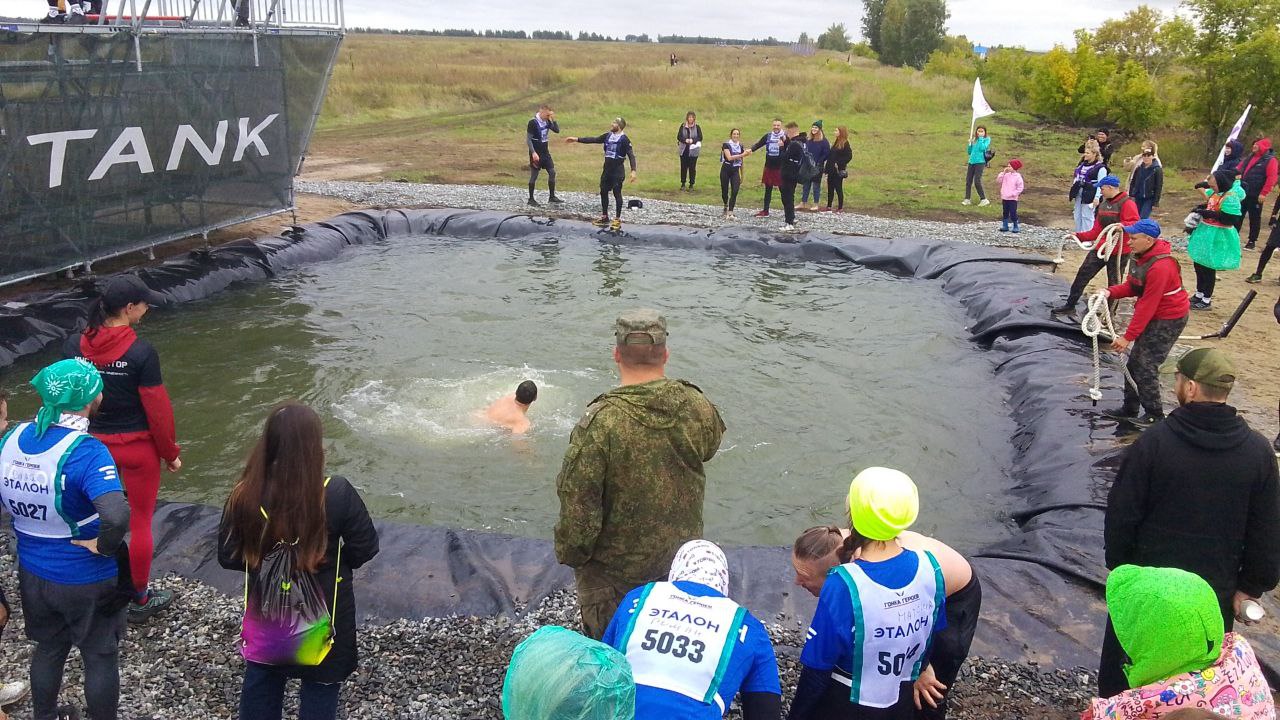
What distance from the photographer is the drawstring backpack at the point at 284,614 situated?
301cm

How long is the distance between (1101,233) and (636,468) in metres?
8.12

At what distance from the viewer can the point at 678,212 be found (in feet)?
52.8

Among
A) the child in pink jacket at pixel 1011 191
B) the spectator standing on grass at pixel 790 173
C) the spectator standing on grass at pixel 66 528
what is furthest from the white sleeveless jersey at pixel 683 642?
the child in pink jacket at pixel 1011 191

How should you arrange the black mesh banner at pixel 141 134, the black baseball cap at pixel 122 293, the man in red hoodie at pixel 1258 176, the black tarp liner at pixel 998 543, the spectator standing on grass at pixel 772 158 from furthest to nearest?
the spectator standing on grass at pixel 772 158, the man in red hoodie at pixel 1258 176, the black mesh banner at pixel 141 134, the black tarp liner at pixel 998 543, the black baseball cap at pixel 122 293

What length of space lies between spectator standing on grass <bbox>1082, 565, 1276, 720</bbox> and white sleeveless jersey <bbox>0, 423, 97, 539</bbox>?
3726mm

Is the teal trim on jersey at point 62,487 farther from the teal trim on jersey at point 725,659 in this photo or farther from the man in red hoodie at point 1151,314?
the man in red hoodie at point 1151,314

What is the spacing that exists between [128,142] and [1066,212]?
16103 mm

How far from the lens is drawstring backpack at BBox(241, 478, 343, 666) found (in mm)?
3014

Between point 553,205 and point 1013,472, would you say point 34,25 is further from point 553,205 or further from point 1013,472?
point 1013,472

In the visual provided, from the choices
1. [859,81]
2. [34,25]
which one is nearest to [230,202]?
[34,25]

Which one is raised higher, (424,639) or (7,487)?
(7,487)

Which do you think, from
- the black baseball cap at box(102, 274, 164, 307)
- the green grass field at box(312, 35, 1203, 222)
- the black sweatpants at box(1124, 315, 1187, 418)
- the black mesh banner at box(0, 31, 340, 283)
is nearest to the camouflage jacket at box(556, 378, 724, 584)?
the black baseball cap at box(102, 274, 164, 307)

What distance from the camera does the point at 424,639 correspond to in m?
4.51

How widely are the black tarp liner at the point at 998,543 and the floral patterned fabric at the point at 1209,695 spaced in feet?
6.14
